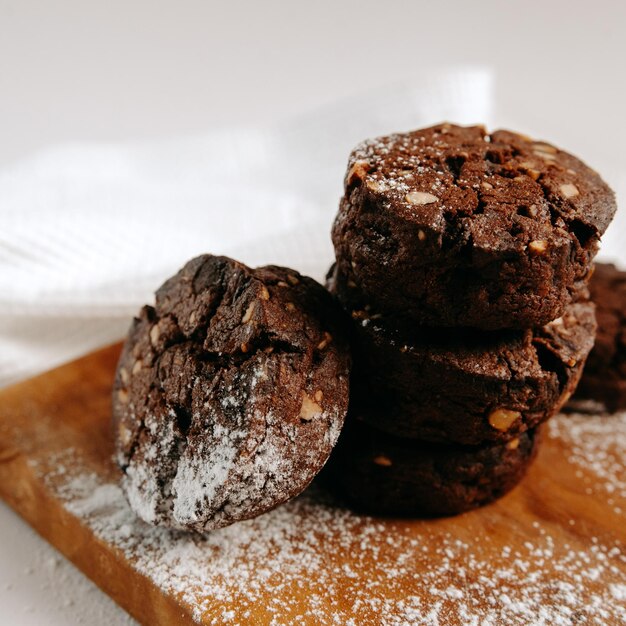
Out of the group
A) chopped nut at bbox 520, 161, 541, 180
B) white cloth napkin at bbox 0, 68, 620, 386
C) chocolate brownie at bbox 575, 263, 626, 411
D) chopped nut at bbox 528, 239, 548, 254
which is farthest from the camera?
white cloth napkin at bbox 0, 68, 620, 386

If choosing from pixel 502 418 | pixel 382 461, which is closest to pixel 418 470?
pixel 382 461

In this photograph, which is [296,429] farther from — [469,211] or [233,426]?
[469,211]

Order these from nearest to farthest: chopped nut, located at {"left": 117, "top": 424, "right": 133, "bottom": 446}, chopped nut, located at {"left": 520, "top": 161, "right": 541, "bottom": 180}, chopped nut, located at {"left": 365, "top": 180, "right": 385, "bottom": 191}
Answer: chopped nut, located at {"left": 365, "top": 180, "right": 385, "bottom": 191} → chopped nut, located at {"left": 520, "top": 161, "right": 541, "bottom": 180} → chopped nut, located at {"left": 117, "top": 424, "right": 133, "bottom": 446}

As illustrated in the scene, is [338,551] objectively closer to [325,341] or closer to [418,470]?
[418,470]

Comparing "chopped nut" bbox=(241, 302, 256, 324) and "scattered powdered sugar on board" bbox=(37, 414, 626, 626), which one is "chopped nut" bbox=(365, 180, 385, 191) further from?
"scattered powdered sugar on board" bbox=(37, 414, 626, 626)

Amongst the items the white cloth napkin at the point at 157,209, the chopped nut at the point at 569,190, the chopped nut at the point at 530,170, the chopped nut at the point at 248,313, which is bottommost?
the white cloth napkin at the point at 157,209

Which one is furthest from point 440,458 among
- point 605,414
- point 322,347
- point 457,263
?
point 605,414

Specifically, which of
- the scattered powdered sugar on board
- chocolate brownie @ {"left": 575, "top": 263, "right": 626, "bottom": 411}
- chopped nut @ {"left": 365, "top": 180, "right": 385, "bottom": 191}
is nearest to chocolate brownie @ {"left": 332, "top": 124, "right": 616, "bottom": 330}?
chopped nut @ {"left": 365, "top": 180, "right": 385, "bottom": 191}

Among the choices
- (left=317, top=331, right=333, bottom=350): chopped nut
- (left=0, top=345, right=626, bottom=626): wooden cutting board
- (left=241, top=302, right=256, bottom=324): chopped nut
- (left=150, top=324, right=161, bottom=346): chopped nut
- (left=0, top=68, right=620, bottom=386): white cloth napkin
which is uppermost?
(left=241, top=302, right=256, bottom=324): chopped nut

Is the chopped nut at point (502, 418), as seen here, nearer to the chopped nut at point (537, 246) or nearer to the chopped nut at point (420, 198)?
the chopped nut at point (537, 246)

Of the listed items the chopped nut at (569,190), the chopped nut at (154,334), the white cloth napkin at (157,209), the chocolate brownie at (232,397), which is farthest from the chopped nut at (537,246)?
the white cloth napkin at (157,209)
